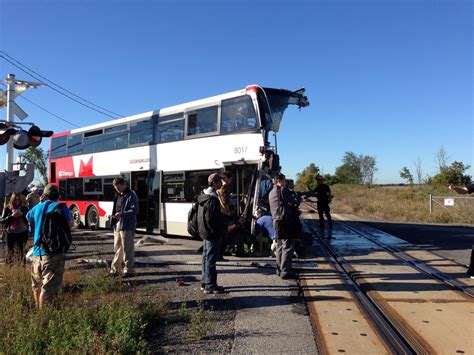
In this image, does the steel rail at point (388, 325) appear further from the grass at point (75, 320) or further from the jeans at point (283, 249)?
the grass at point (75, 320)

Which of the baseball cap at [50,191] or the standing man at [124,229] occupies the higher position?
the baseball cap at [50,191]

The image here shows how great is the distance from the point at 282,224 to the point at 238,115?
4.61 meters

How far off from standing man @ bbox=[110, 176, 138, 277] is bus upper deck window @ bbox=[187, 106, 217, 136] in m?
4.69

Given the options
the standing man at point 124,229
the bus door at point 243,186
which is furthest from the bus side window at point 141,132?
the standing man at point 124,229

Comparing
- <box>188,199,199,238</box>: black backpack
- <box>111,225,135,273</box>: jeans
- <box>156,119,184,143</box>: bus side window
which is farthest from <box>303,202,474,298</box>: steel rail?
<box>156,119,184,143</box>: bus side window

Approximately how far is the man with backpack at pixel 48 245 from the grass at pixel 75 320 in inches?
7.7

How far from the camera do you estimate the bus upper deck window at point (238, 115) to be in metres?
10.5

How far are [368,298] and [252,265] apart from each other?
2.71 metres

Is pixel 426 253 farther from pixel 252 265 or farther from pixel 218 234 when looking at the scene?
pixel 218 234

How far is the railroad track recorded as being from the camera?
14.3ft

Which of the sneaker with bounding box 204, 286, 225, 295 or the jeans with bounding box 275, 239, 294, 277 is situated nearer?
the sneaker with bounding box 204, 286, 225, 295

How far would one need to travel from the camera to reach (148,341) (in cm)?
428

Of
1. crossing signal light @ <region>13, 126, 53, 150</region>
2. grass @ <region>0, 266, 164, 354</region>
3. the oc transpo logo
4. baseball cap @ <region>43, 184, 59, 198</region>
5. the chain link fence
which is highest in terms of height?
crossing signal light @ <region>13, 126, 53, 150</region>

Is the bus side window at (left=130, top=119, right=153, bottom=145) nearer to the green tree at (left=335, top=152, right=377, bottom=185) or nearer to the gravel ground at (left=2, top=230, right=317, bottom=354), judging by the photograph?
the gravel ground at (left=2, top=230, right=317, bottom=354)
